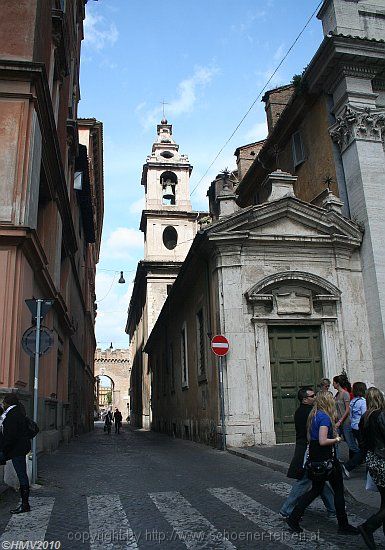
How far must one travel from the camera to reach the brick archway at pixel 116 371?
73812 millimetres

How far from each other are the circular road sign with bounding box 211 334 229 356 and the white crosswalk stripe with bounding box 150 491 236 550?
527 cm

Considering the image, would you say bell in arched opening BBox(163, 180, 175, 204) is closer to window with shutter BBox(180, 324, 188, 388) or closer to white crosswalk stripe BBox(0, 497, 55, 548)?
window with shutter BBox(180, 324, 188, 388)

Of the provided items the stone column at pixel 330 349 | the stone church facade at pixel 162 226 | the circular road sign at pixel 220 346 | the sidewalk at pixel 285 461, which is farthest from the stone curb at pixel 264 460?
the stone church facade at pixel 162 226

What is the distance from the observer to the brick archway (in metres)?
73.8

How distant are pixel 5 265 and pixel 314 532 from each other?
22.7ft

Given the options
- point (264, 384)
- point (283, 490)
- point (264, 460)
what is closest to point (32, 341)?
point (283, 490)

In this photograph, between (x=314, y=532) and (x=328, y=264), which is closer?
(x=314, y=532)

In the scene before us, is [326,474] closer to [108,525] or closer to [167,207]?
[108,525]

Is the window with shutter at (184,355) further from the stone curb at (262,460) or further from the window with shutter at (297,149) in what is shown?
the window with shutter at (297,149)

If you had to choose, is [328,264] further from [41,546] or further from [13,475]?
[41,546]

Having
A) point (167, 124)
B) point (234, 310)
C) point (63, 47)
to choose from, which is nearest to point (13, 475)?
point (234, 310)

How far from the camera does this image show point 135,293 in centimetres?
4897

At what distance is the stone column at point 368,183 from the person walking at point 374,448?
9.03 m

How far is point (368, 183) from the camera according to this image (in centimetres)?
1495
